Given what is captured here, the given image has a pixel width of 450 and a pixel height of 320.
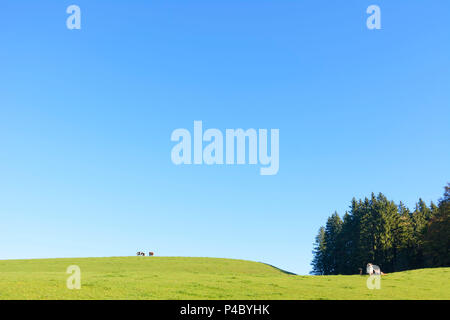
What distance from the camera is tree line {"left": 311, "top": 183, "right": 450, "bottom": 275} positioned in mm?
82250

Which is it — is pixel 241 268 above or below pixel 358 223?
below

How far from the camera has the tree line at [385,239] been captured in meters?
82.2

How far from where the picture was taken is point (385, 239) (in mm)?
93188

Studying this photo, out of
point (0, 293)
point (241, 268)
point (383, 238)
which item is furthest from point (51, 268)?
point (383, 238)

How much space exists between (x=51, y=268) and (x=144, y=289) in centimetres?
4049
